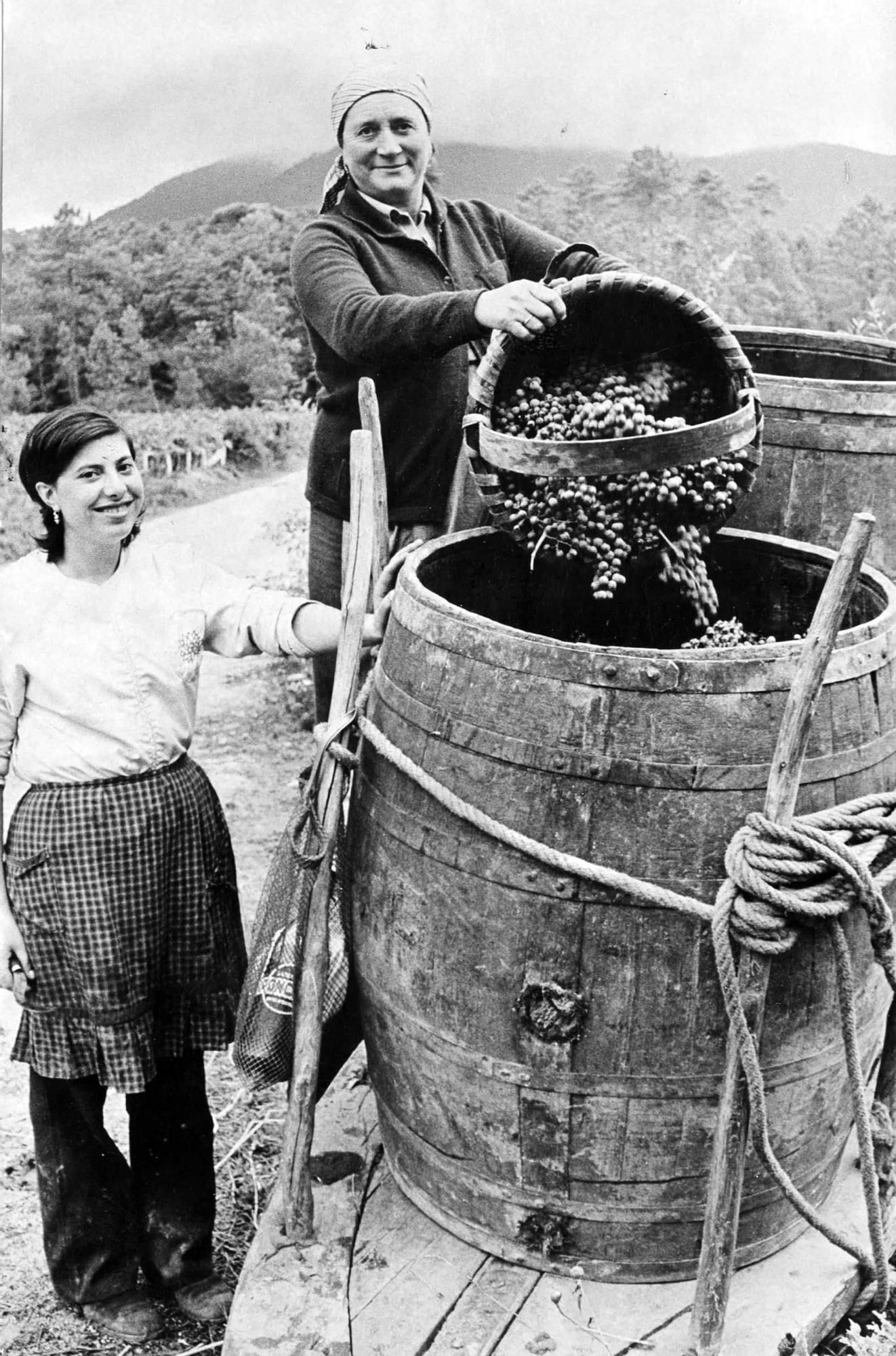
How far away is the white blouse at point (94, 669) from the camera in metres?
2.62

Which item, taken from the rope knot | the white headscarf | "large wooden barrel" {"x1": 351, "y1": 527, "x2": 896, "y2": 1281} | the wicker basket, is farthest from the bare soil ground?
the white headscarf

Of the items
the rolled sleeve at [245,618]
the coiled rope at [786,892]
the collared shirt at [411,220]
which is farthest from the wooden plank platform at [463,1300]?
the collared shirt at [411,220]

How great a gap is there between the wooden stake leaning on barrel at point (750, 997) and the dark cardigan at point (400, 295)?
54.5 inches

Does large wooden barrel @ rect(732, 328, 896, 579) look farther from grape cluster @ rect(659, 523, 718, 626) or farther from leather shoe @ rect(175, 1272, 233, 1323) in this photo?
leather shoe @ rect(175, 1272, 233, 1323)

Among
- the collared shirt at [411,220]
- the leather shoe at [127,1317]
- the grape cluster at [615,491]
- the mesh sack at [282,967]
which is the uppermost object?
the collared shirt at [411,220]

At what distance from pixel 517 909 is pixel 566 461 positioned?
861mm

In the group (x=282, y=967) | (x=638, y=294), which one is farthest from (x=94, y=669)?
(x=638, y=294)

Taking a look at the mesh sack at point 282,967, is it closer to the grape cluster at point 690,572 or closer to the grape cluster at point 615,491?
the grape cluster at point 615,491

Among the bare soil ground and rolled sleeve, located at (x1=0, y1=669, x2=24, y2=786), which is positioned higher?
rolled sleeve, located at (x1=0, y1=669, x2=24, y2=786)

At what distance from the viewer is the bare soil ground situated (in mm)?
2988

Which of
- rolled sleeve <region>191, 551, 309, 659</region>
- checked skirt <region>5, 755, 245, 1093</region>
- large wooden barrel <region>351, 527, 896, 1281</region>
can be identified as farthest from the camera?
rolled sleeve <region>191, 551, 309, 659</region>

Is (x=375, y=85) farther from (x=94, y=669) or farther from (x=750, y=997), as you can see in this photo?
(x=750, y=997)

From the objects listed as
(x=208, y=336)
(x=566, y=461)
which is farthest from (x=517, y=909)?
(x=208, y=336)

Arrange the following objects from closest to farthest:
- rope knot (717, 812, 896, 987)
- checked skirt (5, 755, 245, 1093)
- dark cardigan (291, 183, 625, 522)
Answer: rope knot (717, 812, 896, 987) < checked skirt (5, 755, 245, 1093) < dark cardigan (291, 183, 625, 522)
